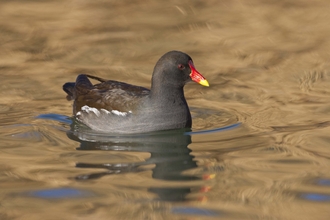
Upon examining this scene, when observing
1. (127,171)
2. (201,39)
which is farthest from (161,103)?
(201,39)

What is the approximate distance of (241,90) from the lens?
10.5m

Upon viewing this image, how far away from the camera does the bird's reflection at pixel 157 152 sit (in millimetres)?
6562

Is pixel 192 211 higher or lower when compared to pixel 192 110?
lower

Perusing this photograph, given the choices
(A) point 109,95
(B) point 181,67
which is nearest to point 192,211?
(B) point 181,67

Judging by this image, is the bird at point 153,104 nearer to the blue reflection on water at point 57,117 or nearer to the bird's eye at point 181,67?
the bird's eye at point 181,67

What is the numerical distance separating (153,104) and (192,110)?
124cm

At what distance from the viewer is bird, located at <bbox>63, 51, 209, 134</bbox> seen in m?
8.52

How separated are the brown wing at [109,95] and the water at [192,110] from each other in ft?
1.22

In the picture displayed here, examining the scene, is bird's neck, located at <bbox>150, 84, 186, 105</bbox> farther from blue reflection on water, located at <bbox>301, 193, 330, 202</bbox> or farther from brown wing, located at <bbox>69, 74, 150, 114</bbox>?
blue reflection on water, located at <bbox>301, 193, 330, 202</bbox>

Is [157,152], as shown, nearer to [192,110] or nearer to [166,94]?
[166,94]

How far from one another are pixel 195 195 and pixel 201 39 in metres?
6.60

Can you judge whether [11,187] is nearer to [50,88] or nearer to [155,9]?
[50,88]

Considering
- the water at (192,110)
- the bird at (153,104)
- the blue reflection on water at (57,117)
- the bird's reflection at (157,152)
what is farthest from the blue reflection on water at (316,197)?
the blue reflection on water at (57,117)

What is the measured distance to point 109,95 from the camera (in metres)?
8.96
